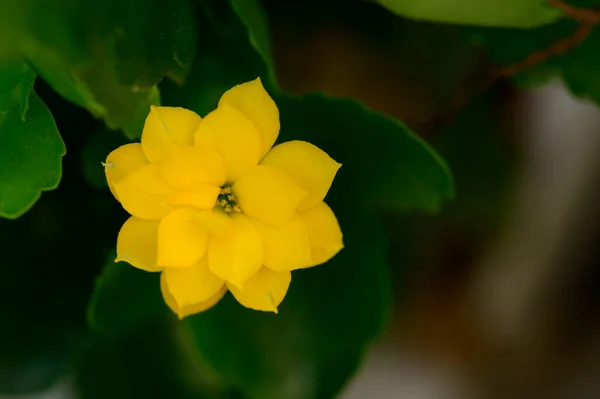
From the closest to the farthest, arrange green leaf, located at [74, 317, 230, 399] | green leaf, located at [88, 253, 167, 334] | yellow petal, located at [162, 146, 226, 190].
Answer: yellow petal, located at [162, 146, 226, 190]
green leaf, located at [88, 253, 167, 334]
green leaf, located at [74, 317, 230, 399]

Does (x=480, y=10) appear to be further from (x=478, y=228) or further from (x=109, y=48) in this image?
(x=478, y=228)

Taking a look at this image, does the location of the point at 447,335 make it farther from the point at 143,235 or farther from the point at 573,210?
the point at 143,235

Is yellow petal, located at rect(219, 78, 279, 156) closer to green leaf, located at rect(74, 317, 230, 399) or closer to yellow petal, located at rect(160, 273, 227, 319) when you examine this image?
yellow petal, located at rect(160, 273, 227, 319)

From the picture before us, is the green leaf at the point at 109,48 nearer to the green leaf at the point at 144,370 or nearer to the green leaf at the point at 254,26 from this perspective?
the green leaf at the point at 254,26

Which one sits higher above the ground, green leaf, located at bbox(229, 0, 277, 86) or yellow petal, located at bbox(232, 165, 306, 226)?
green leaf, located at bbox(229, 0, 277, 86)

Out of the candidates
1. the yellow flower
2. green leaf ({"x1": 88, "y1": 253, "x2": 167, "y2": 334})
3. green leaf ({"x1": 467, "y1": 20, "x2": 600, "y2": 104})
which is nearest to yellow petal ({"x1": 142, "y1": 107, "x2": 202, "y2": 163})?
the yellow flower

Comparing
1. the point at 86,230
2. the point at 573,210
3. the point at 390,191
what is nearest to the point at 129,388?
the point at 86,230
